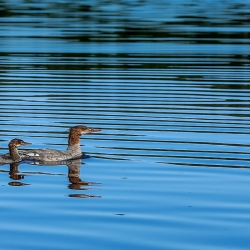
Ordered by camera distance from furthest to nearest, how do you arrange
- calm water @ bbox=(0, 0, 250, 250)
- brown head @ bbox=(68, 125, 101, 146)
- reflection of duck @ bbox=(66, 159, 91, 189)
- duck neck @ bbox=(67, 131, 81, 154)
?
brown head @ bbox=(68, 125, 101, 146), duck neck @ bbox=(67, 131, 81, 154), reflection of duck @ bbox=(66, 159, 91, 189), calm water @ bbox=(0, 0, 250, 250)

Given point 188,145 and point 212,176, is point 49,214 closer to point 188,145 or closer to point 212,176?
point 212,176

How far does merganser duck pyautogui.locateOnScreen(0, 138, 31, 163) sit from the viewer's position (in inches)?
578

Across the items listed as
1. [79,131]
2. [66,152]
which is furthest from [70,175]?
[79,131]

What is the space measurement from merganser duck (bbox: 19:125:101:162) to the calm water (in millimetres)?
227

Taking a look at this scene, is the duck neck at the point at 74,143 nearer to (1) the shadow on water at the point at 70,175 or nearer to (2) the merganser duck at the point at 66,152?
(2) the merganser duck at the point at 66,152

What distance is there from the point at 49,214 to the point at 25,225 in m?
0.53

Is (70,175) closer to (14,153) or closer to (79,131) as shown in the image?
(14,153)

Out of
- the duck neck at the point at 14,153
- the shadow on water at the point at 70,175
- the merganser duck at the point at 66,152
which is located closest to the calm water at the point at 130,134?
the shadow on water at the point at 70,175

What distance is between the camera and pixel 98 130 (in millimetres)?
15977

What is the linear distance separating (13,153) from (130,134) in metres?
2.59

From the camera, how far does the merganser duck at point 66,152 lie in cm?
1468

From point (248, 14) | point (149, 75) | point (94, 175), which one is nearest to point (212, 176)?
point (94, 175)

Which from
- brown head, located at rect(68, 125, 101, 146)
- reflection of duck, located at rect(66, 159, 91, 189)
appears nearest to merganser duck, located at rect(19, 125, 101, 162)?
→ brown head, located at rect(68, 125, 101, 146)

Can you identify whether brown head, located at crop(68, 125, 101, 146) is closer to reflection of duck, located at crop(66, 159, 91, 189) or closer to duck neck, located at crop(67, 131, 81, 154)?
duck neck, located at crop(67, 131, 81, 154)
